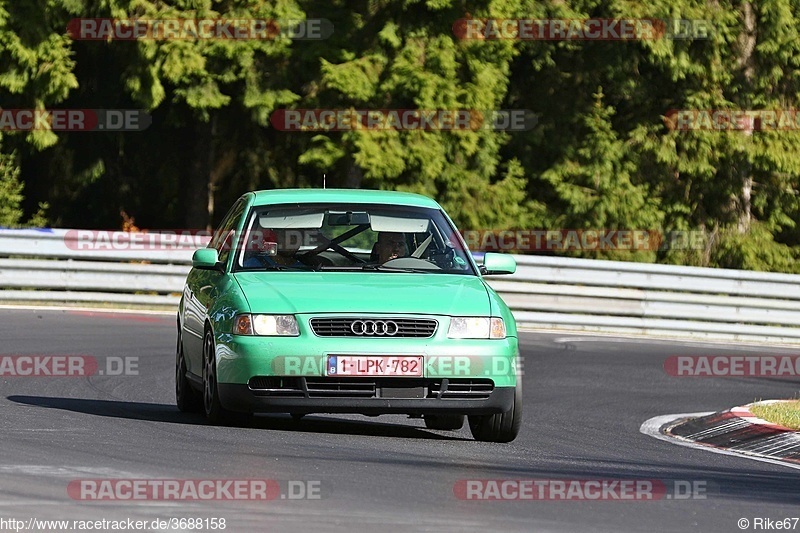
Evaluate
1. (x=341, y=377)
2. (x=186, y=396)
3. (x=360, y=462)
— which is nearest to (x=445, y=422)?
(x=186, y=396)

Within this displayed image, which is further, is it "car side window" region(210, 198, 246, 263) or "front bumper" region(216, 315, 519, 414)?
"car side window" region(210, 198, 246, 263)

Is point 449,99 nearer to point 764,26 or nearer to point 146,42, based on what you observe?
point 146,42

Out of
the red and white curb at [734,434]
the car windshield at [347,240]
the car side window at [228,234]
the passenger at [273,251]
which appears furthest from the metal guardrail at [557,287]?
the passenger at [273,251]

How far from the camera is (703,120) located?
3209 cm

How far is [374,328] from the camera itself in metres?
9.83

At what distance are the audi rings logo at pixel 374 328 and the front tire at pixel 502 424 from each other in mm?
925

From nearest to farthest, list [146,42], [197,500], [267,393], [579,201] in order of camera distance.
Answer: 1. [197,500]
2. [267,393]
3. [146,42]
4. [579,201]

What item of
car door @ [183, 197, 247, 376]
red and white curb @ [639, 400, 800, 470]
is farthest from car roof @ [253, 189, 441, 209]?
red and white curb @ [639, 400, 800, 470]

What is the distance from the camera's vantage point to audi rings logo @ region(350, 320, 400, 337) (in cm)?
983

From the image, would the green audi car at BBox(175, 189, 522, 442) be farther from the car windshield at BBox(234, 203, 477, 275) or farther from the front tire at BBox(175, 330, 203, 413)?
the front tire at BBox(175, 330, 203, 413)

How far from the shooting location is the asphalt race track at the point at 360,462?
285 inches

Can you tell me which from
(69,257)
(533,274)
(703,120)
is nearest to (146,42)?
(69,257)

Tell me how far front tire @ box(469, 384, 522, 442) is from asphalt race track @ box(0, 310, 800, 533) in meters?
0.15

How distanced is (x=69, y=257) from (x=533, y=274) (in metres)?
6.11
